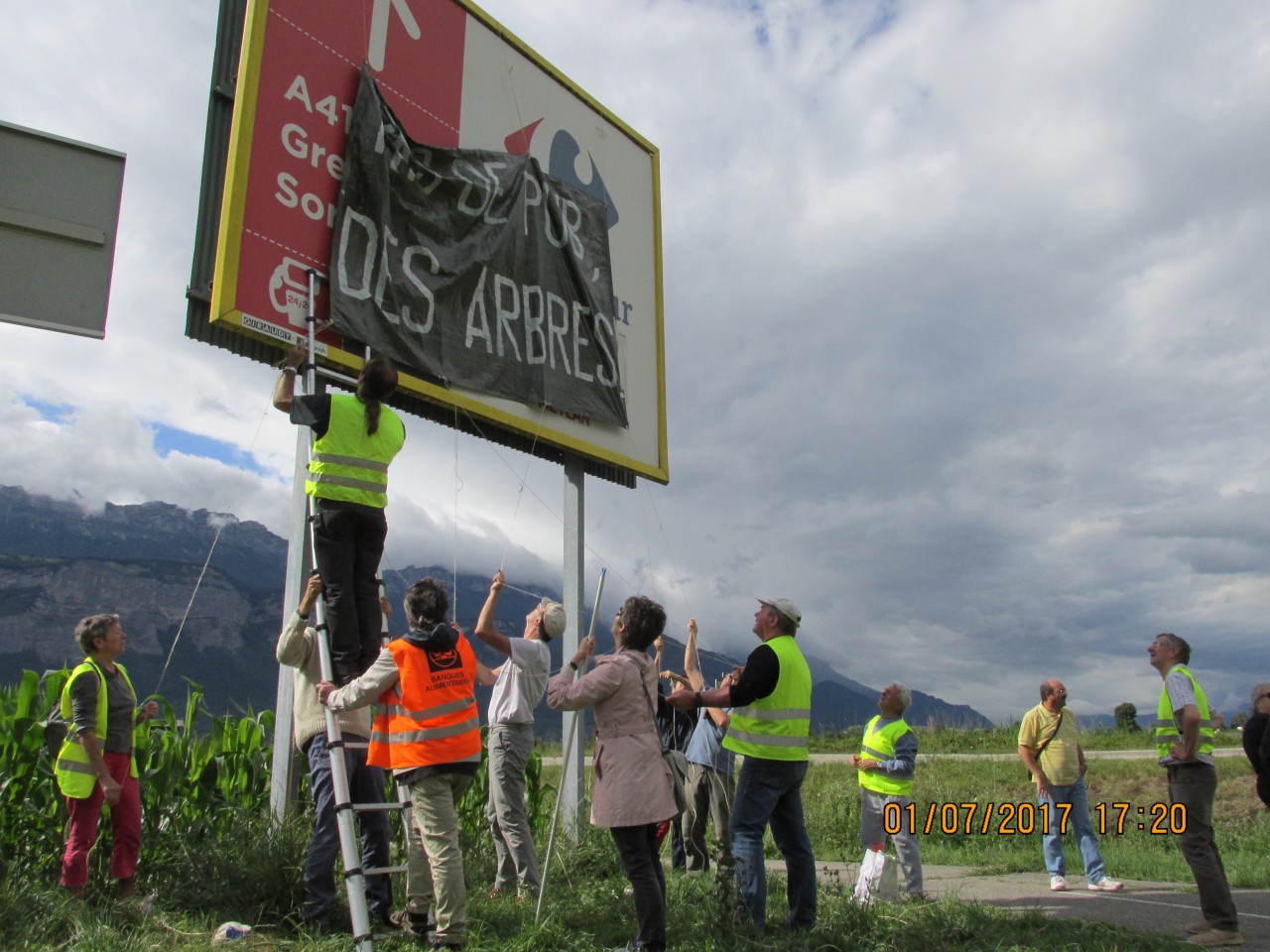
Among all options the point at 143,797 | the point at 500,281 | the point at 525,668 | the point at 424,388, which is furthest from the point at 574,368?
the point at 143,797

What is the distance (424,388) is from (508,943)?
418 centimetres

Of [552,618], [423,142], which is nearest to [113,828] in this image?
[552,618]

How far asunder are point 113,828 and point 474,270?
490cm

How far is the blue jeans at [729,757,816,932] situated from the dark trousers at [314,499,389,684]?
210cm

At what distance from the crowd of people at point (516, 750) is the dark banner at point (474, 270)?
8.66ft

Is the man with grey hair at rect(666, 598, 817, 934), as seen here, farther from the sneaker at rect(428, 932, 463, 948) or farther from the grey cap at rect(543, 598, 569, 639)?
the sneaker at rect(428, 932, 463, 948)

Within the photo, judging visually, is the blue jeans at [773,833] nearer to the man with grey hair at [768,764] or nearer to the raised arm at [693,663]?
the man with grey hair at [768,764]

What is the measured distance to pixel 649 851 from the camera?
4.85 m

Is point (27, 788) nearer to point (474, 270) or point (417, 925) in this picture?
point (417, 925)

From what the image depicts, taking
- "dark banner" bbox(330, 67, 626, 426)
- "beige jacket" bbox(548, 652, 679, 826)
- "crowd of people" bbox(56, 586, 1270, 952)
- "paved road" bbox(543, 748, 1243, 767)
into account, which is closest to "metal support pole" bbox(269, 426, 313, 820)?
"crowd of people" bbox(56, 586, 1270, 952)

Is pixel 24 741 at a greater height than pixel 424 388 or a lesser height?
lesser

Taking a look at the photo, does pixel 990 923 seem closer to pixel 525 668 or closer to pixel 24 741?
pixel 525 668

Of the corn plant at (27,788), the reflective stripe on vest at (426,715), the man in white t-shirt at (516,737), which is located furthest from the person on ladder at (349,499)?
the corn plant at (27,788)

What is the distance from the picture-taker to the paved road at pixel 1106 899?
20.6ft
